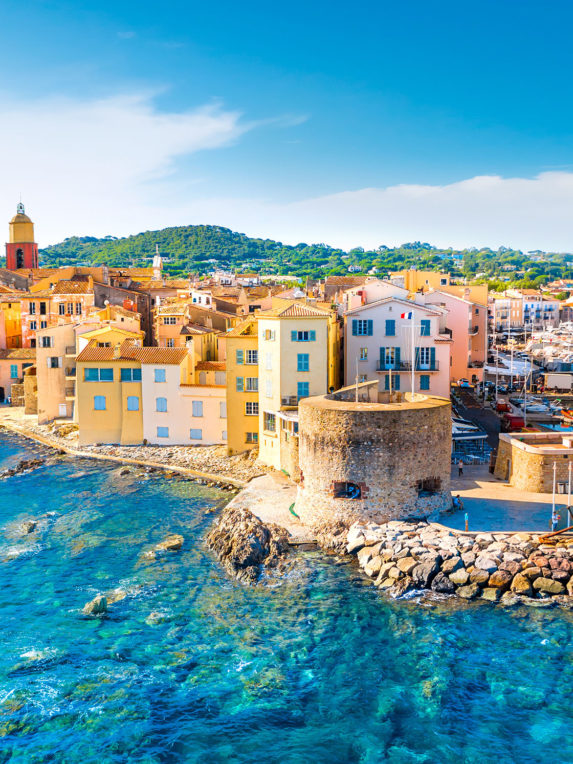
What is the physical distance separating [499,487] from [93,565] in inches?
720

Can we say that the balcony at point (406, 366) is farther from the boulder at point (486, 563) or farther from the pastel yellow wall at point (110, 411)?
the boulder at point (486, 563)

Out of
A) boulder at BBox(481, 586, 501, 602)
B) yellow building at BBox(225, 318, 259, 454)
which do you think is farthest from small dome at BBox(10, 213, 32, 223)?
boulder at BBox(481, 586, 501, 602)

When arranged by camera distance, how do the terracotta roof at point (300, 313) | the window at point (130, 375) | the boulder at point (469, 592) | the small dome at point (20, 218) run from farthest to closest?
the small dome at point (20, 218) → the window at point (130, 375) → the terracotta roof at point (300, 313) → the boulder at point (469, 592)

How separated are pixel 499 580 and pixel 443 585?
1.95 metres

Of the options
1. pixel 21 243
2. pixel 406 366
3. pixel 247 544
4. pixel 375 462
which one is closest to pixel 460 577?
pixel 375 462

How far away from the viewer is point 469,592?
78.6 ft

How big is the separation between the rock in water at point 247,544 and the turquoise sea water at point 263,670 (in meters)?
0.79

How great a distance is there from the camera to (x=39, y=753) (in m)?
16.9

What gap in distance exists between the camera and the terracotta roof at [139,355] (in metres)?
44.4

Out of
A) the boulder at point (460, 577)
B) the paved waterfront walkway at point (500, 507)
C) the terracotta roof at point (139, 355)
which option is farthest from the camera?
the terracotta roof at point (139, 355)

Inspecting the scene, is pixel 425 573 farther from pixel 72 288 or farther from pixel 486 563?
pixel 72 288

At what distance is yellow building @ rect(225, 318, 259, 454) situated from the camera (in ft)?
135

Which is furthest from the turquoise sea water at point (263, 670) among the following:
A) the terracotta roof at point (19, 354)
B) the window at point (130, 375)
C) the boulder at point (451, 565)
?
the terracotta roof at point (19, 354)

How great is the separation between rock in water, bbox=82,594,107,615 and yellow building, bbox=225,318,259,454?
1850 cm
